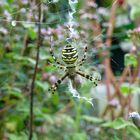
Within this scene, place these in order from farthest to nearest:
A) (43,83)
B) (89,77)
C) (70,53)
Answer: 1. (43,83)
2. (89,77)
3. (70,53)

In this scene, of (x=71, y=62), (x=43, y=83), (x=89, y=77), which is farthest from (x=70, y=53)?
(x=43, y=83)

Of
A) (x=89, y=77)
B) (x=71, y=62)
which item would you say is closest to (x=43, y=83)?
(x=89, y=77)

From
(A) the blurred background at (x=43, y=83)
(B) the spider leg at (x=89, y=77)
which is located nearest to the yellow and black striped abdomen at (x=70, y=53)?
(B) the spider leg at (x=89, y=77)

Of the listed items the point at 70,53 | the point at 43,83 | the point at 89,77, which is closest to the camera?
the point at 70,53

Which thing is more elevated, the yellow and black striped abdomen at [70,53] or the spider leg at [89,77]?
the yellow and black striped abdomen at [70,53]

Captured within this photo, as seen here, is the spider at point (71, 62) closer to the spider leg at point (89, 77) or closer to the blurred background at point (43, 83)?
the spider leg at point (89, 77)

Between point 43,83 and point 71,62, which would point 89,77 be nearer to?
point 71,62

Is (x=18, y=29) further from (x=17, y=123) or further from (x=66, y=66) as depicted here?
(x=66, y=66)

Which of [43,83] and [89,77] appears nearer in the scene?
[89,77]

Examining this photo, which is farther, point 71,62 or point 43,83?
point 43,83

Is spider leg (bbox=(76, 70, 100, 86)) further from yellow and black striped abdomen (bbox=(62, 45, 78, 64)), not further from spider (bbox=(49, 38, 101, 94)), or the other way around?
yellow and black striped abdomen (bbox=(62, 45, 78, 64))

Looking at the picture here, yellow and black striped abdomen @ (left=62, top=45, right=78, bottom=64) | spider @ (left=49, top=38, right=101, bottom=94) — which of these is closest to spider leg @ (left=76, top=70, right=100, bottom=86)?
spider @ (left=49, top=38, right=101, bottom=94)
